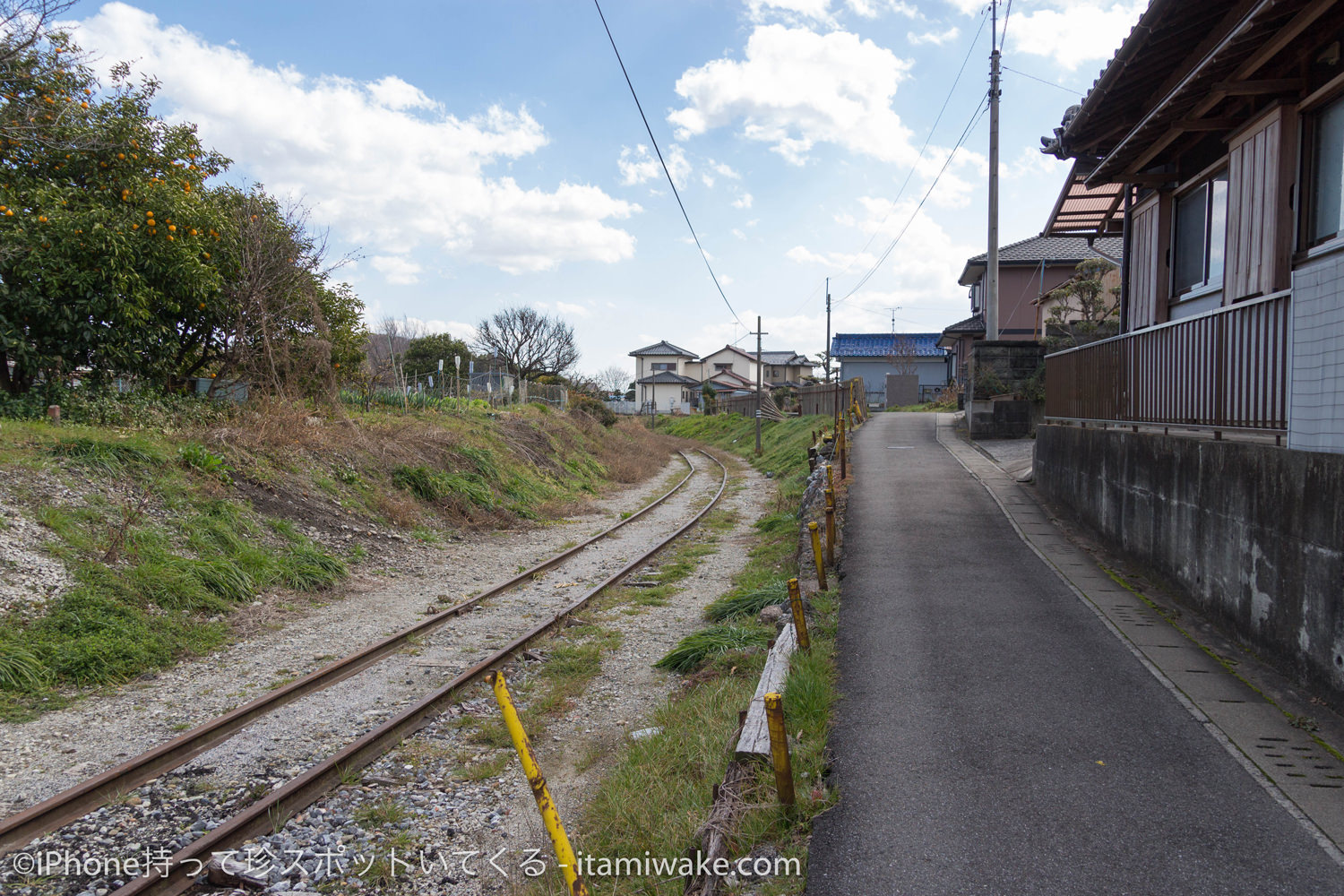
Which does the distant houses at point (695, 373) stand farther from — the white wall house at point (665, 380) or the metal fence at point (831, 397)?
the metal fence at point (831, 397)

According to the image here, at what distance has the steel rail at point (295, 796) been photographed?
402 cm

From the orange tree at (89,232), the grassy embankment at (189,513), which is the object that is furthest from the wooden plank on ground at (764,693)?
the orange tree at (89,232)

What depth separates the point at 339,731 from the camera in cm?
589

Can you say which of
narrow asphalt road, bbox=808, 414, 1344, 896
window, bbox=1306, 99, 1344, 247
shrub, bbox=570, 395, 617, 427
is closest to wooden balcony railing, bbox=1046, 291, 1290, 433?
window, bbox=1306, 99, 1344, 247

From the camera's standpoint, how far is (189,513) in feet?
31.7

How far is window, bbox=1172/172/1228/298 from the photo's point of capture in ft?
31.0

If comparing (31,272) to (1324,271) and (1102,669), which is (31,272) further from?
(1324,271)

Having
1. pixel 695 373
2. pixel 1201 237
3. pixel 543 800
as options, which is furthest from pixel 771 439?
pixel 695 373

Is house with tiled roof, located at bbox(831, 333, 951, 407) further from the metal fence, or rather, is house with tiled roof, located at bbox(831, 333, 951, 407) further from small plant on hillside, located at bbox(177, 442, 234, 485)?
small plant on hillside, located at bbox(177, 442, 234, 485)

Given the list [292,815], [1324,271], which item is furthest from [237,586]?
[1324,271]

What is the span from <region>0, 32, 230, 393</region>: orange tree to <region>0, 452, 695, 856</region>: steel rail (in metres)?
7.46

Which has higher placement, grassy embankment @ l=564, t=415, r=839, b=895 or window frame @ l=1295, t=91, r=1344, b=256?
window frame @ l=1295, t=91, r=1344, b=256

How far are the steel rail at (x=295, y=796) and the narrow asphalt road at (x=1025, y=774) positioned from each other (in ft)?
10.2

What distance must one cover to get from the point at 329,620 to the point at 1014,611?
7.02 metres
